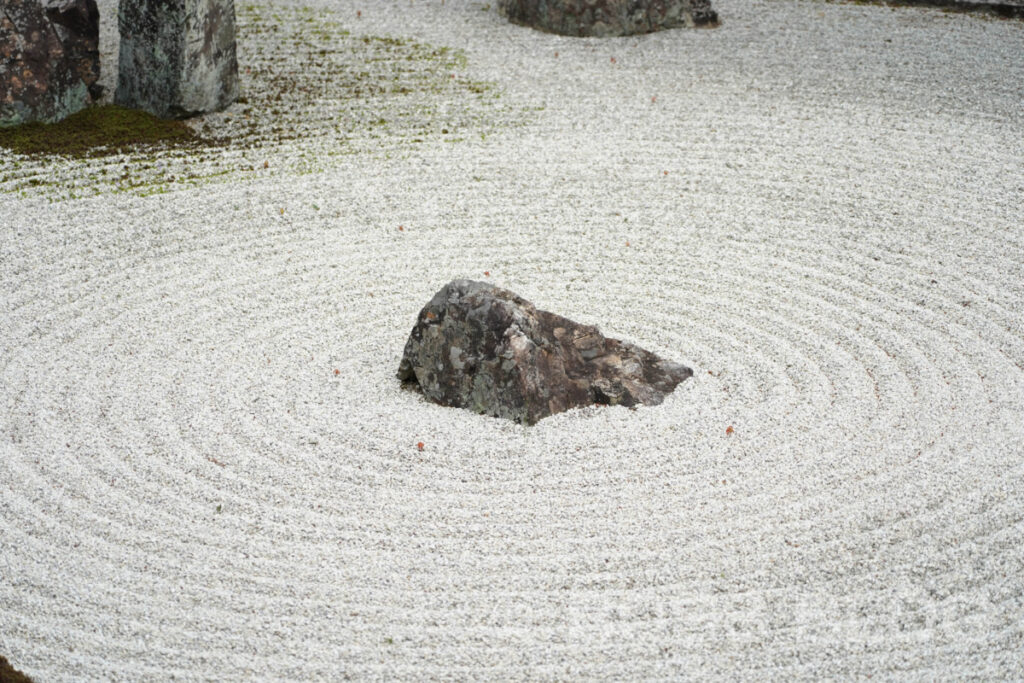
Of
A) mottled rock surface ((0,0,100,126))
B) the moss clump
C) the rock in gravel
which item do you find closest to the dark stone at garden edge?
the rock in gravel

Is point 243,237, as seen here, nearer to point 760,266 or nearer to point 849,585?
point 760,266

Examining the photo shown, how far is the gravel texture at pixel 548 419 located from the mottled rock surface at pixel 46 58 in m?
1.22

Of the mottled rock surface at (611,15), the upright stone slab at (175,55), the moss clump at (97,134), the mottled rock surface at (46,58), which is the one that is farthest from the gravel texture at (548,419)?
the mottled rock surface at (611,15)

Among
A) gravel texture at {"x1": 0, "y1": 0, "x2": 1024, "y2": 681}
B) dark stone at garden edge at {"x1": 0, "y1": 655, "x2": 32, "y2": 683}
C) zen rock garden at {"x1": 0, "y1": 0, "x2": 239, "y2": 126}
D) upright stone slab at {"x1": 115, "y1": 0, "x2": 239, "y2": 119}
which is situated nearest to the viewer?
dark stone at garden edge at {"x1": 0, "y1": 655, "x2": 32, "y2": 683}

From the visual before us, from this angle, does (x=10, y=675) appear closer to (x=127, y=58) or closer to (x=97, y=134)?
(x=97, y=134)

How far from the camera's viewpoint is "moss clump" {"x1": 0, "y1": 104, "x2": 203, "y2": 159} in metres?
11.5

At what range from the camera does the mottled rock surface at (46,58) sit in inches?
456

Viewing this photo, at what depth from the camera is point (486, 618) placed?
5.45 m

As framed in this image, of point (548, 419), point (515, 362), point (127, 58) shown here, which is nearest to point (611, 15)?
point (127, 58)

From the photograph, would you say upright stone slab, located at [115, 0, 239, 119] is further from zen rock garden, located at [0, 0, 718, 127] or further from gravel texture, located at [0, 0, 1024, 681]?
gravel texture, located at [0, 0, 1024, 681]

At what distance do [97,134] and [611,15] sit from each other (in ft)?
24.2

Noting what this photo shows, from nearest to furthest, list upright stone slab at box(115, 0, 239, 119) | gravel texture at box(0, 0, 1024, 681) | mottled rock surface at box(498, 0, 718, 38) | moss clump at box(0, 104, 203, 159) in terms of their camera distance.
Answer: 1. gravel texture at box(0, 0, 1024, 681)
2. moss clump at box(0, 104, 203, 159)
3. upright stone slab at box(115, 0, 239, 119)
4. mottled rock surface at box(498, 0, 718, 38)

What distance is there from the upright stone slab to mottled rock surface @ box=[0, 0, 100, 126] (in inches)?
16.4

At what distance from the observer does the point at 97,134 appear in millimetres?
11906
